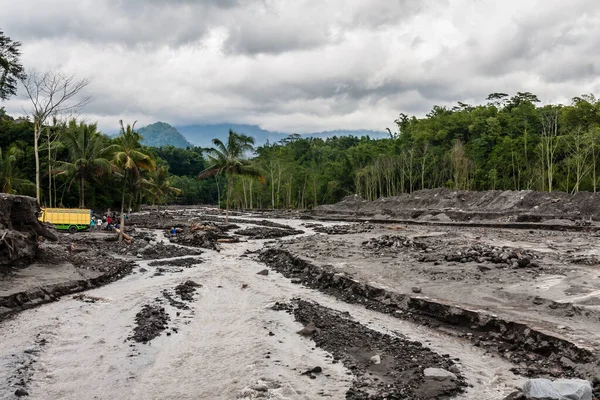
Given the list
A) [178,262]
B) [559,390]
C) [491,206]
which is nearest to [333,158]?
[491,206]

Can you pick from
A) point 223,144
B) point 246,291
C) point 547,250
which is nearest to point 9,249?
point 246,291

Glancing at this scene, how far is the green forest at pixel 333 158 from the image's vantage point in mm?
37406

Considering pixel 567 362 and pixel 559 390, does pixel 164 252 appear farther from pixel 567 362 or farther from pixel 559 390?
pixel 559 390

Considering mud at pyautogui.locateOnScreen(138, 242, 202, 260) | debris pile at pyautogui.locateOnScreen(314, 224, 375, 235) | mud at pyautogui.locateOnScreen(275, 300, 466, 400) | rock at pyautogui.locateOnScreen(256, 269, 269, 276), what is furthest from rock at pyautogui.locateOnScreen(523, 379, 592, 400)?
A: debris pile at pyautogui.locateOnScreen(314, 224, 375, 235)

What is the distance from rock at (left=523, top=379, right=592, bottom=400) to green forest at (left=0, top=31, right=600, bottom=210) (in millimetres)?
22288

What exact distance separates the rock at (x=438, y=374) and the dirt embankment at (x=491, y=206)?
3263 cm

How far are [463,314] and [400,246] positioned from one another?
1120 centimetres

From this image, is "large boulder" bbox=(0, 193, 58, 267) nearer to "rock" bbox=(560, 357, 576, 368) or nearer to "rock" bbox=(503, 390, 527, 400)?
"rock" bbox=(503, 390, 527, 400)

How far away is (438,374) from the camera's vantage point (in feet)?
23.8

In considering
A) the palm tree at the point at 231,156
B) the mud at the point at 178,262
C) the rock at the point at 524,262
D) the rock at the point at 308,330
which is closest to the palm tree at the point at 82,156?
the palm tree at the point at 231,156

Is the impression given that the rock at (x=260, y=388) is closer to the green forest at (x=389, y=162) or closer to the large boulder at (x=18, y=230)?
the large boulder at (x=18, y=230)

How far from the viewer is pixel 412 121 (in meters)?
101

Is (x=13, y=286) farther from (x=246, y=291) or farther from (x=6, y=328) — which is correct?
(x=246, y=291)

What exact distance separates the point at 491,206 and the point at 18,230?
154ft
